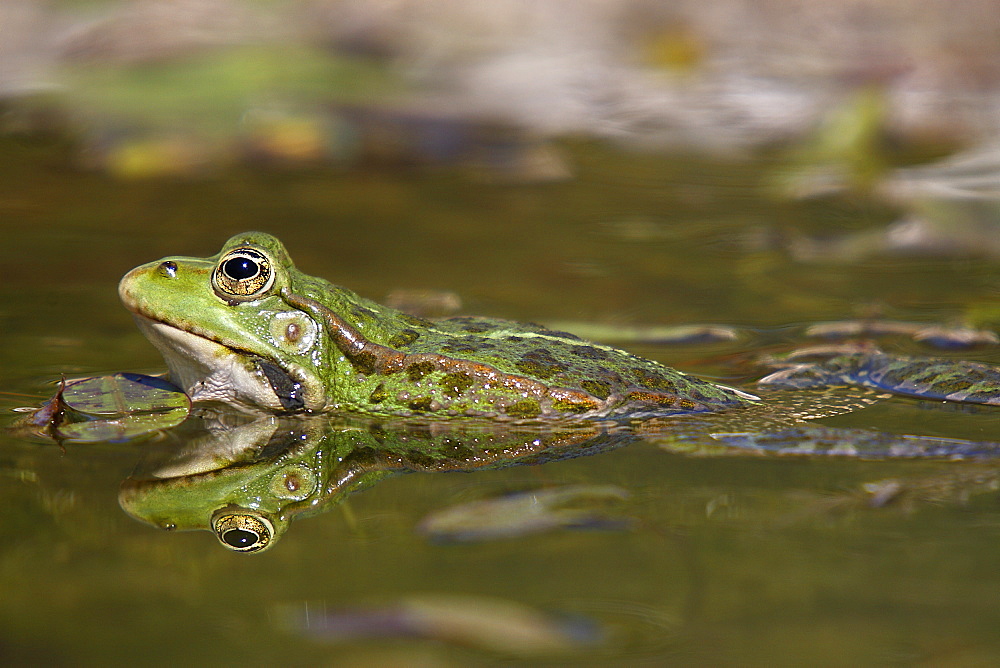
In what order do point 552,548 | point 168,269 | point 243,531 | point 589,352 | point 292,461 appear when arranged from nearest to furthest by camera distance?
point 552,548, point 243,531, point 292,461, point 168,269, point 589,352

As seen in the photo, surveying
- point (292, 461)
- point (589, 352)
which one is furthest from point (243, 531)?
point (589, 352)

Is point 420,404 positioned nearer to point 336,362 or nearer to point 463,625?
point 336,362

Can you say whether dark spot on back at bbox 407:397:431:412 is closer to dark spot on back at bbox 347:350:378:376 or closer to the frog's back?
the frog's back

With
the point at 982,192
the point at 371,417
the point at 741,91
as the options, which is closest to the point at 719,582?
the point at 371,417

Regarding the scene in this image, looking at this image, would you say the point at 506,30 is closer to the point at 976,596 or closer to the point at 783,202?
the point at 783,202

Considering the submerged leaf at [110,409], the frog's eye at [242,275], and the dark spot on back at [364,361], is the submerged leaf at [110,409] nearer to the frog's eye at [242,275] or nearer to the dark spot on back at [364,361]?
the frog's eye at [242,275]

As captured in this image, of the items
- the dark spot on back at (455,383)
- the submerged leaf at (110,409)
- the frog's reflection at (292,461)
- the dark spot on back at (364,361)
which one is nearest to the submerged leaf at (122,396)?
the submerged leaf at (110,409)
